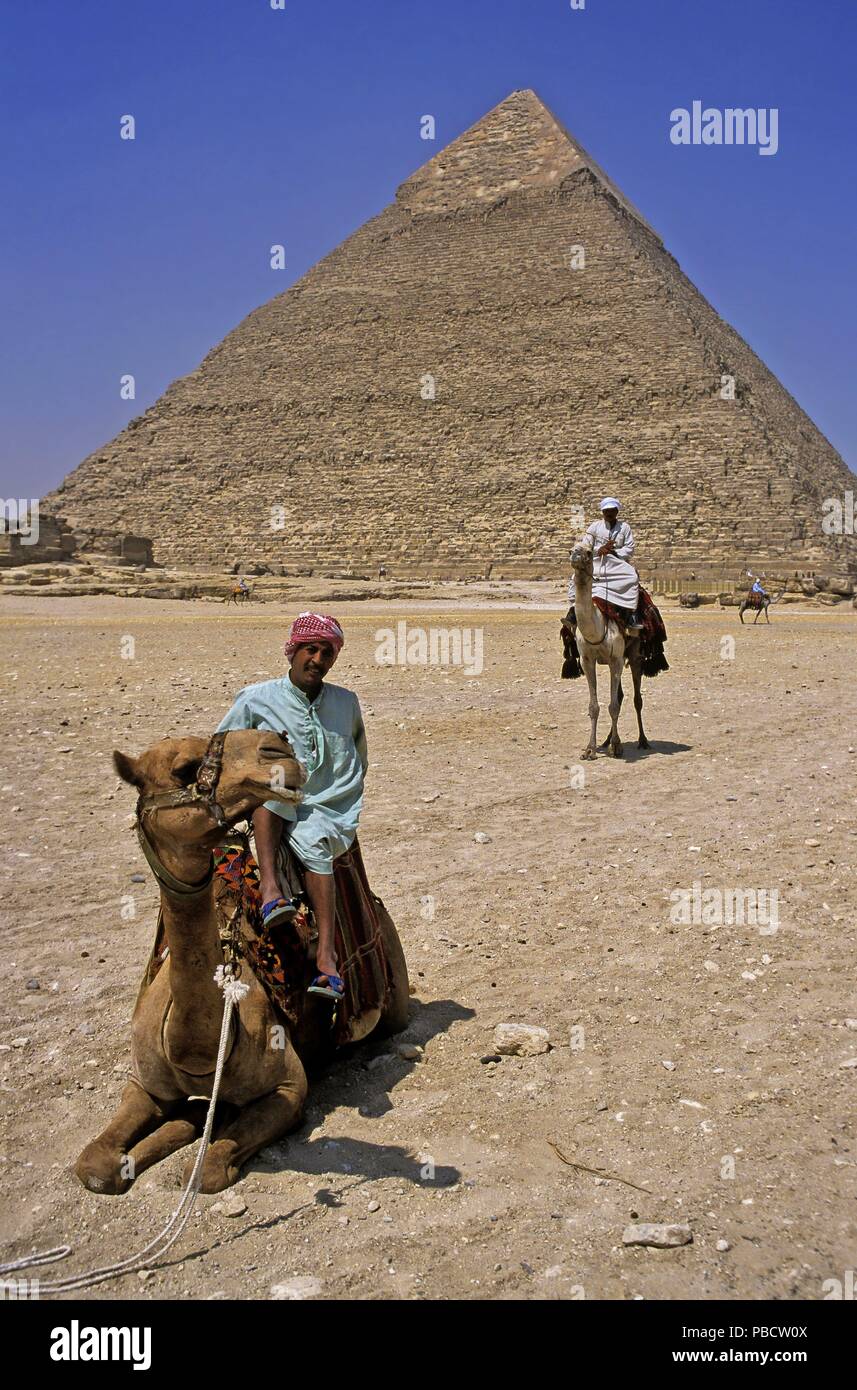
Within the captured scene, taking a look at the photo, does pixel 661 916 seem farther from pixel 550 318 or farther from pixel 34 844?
pixel 550 318

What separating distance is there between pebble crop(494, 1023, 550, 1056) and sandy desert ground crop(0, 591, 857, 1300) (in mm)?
42

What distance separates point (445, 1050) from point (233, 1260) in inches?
43.9

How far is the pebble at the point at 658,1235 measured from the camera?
2.61m

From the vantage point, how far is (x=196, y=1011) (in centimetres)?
285

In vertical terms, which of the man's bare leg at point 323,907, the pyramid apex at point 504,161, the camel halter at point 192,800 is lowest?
the man's bare leg at point 323,907

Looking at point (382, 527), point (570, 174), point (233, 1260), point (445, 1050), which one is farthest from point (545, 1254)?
point (570, 174)

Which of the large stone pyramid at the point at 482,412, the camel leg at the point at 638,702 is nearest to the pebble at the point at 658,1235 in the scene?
the camel leg at the point at 638,702

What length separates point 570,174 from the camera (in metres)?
91.4

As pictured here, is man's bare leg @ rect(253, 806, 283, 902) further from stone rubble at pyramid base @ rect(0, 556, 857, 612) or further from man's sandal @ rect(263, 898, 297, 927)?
stone rubble at pyramid base @ rect(0, 556, 857, 612)

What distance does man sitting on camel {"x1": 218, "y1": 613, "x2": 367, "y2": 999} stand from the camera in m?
3.24

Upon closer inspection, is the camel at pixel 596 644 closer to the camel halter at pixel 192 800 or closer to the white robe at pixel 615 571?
the white robe at pixel 615 571

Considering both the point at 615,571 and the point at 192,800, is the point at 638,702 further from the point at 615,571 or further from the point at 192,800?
the point at 192,800

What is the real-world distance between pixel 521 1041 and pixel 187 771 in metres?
1.45

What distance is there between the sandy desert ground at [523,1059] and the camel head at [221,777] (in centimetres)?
90
